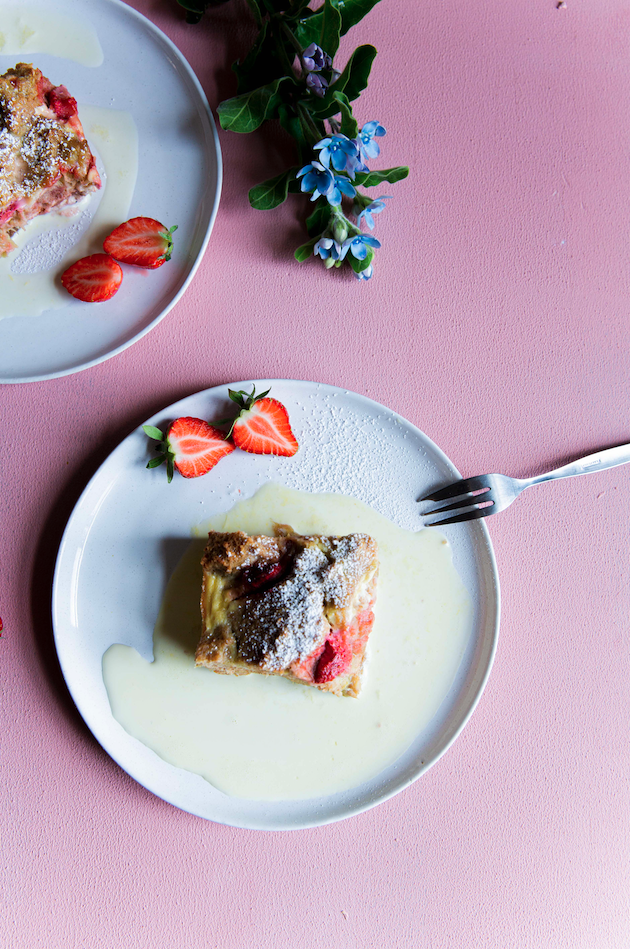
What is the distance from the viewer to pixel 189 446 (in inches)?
86.2

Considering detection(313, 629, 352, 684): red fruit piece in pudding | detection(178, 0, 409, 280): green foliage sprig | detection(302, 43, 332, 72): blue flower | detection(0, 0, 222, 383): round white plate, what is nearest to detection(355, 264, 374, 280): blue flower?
detection(178, 0, 409, 280): green foliage sprig

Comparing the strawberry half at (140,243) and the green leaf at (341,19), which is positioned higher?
the green leaf at (341,19)

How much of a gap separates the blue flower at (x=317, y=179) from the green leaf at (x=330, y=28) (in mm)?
367

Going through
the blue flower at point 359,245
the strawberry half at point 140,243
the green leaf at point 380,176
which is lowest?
the strawberry half at point 140,243

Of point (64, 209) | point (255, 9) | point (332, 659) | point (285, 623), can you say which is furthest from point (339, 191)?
point (332, 659)

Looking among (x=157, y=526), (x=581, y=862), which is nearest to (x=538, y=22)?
(x=157, y=526)

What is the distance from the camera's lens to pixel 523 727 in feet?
8.11

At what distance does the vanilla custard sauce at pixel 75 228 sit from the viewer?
2236 mm

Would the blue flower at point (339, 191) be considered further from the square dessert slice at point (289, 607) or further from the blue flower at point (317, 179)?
the square dessert slice at point (289, 607)

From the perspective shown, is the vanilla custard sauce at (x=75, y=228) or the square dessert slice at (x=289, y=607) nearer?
the square dessert slice at (x=289, y=607)

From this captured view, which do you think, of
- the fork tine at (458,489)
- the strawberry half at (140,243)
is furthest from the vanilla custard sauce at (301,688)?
the strawberry half at (140,243)

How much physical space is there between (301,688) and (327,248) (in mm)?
1637

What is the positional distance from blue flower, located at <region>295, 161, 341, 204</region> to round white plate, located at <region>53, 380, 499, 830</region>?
26.9 inches

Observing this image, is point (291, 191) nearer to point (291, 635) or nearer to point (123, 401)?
point (123, 401)
